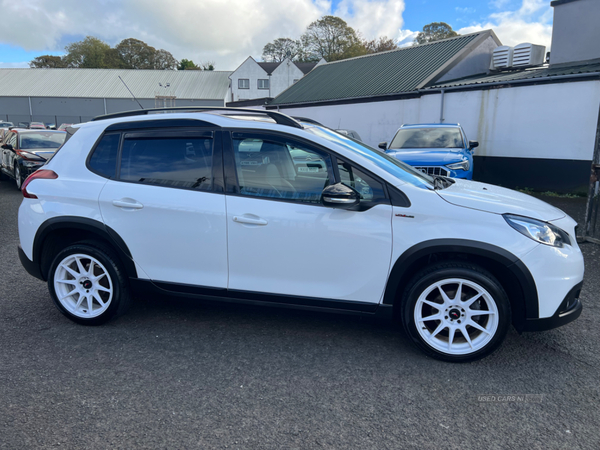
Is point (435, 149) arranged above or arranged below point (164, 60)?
below

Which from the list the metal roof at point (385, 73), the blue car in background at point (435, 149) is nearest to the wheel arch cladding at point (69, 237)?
the blue car in background at point (435, 149)

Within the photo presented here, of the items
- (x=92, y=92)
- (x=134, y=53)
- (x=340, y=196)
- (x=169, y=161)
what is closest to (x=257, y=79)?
(x=92, y=92)

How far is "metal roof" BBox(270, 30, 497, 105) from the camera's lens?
1941cm

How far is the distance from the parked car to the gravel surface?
356 inches

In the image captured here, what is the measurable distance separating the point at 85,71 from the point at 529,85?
60.1 metres

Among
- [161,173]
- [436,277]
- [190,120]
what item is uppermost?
[190,120]

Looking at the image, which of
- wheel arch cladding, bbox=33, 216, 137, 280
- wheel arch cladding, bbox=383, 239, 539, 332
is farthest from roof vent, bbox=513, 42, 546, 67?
wheel arch cladding, bbox=33, 216, 137, 280

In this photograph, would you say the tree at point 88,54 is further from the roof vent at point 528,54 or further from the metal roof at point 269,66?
the roof vent at point 528,54

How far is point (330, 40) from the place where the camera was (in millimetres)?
73750

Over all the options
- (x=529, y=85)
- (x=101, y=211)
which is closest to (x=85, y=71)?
(x=529, y=85)

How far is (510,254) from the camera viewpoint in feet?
10.2

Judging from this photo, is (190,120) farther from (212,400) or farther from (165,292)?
(212,400)

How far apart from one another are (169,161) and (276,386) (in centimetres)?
198

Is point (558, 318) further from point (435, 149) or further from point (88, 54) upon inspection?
point (88, 54)
